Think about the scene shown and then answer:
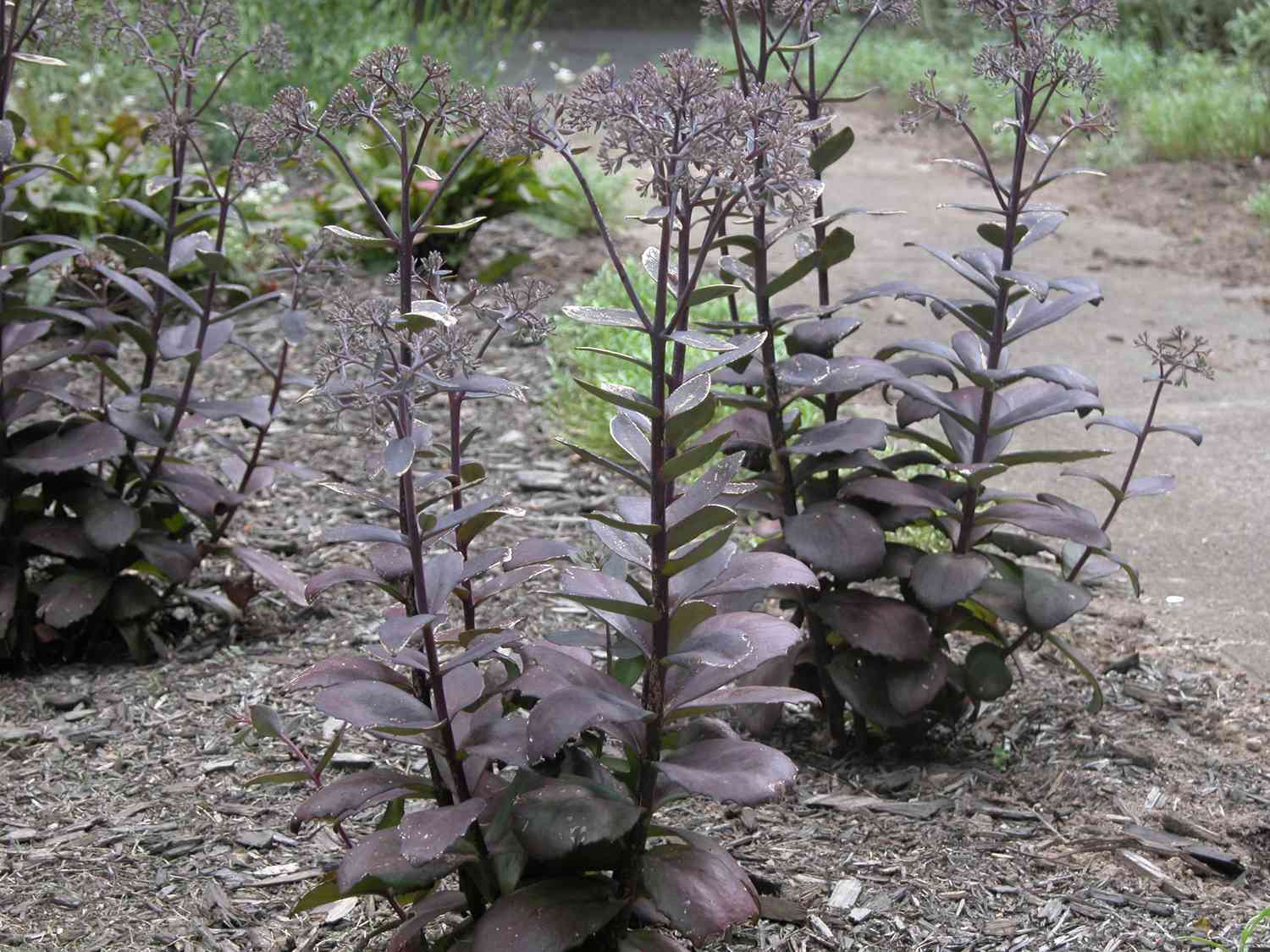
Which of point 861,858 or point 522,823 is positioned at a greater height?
point 522,823

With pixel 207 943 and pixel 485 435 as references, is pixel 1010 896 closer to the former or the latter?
pixel 207 943

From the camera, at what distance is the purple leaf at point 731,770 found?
1.76 metres

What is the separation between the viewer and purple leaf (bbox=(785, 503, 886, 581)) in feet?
8.30

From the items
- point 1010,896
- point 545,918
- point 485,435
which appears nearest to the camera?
point 545,918

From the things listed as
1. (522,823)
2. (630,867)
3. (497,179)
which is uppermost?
(497,179)

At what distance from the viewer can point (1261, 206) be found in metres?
7.08

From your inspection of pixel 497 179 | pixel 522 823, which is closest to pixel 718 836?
pixel 522 823

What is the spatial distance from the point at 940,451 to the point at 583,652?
994mm

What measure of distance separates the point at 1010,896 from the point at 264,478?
2003 millimetres

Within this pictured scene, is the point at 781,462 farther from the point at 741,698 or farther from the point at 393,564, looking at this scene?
the point at 393,564

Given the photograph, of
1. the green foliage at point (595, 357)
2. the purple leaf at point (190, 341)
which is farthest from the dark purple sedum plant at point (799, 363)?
the green foliage at point (595, 357)

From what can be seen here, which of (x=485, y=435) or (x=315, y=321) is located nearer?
(x=485, y=435)

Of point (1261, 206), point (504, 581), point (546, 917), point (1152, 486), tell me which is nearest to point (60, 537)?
point (504, 581)

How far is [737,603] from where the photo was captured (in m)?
2.58
